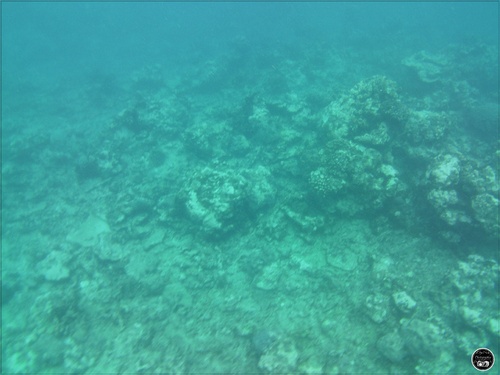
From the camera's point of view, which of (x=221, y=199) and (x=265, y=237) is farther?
(x=265, y=237)

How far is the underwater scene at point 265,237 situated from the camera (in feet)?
21.6

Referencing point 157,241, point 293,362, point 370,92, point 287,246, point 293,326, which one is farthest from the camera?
point 370,92

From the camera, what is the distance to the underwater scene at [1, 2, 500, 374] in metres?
6.60

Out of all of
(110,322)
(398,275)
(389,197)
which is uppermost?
(389,197)

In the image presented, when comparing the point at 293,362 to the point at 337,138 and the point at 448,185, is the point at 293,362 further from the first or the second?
the point at 337,138

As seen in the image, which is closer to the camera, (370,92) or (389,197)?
(389,197)

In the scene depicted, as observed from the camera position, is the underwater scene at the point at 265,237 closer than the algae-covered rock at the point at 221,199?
Yes

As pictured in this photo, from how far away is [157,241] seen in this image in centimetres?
964

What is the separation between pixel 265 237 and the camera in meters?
9.08

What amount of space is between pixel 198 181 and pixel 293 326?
5.17 m

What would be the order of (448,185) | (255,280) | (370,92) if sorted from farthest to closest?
(370,92)
(255,280)
(448,185)

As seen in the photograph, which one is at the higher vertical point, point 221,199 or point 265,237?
point 221,199

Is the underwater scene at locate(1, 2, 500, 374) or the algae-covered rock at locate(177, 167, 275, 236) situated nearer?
the underwater scene at locate(1, 2, 500, 374)

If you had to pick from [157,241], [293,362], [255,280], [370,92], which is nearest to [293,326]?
[293,362]
